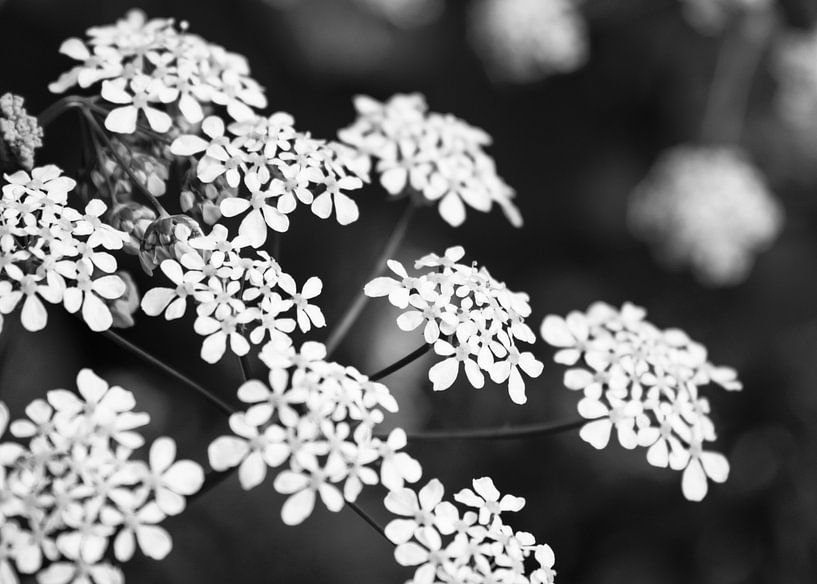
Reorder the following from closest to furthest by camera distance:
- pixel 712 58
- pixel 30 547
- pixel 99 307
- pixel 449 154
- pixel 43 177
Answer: pixel 30 547 → pixel 99 307 → pixel 43 177 → pixel 449 154 → pixel 712 58

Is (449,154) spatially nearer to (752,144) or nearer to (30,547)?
(30,547)

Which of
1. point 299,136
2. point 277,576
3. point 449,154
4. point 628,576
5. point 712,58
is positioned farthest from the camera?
point 712,58

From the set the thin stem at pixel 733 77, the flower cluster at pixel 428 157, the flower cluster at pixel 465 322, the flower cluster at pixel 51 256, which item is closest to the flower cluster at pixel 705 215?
the thin stem at pixel 733 77

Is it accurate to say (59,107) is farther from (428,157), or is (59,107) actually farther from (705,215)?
(705,215)

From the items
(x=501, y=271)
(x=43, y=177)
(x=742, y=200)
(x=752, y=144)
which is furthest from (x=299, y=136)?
(x=752, y=144)

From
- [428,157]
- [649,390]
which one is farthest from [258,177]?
[649,390]

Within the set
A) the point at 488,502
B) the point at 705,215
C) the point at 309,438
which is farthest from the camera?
the point at 705,215

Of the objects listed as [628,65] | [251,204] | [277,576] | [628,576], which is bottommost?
[277,576]

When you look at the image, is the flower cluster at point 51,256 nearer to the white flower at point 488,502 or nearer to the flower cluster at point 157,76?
the flower cluster at point 157,76

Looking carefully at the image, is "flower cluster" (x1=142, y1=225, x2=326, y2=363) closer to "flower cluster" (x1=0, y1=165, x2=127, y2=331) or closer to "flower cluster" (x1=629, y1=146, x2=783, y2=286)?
"flower cluster" (x1=0, y1=165, x2=127, y2=331)
